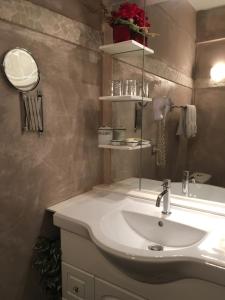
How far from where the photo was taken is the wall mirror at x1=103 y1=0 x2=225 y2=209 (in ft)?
4.39

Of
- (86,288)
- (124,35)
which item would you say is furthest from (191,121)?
(86,288)

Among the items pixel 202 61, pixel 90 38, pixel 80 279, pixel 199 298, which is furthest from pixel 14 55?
pixel 199 298

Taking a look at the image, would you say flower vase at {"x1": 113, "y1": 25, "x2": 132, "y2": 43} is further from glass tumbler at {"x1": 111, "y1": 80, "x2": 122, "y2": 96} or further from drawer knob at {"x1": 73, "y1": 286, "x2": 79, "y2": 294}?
drawer knob at {"x1": 73, "y1": 286, "x2": 79, "y2": 294}

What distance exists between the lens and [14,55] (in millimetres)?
1111

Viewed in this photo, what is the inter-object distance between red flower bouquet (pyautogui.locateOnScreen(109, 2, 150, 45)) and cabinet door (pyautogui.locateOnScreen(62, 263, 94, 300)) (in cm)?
126

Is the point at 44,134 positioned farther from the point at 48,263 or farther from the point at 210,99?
the point at 210,99

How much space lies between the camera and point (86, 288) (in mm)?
1210

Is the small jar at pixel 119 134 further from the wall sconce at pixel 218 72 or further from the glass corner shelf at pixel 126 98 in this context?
the wall sconce at pixel 218 72

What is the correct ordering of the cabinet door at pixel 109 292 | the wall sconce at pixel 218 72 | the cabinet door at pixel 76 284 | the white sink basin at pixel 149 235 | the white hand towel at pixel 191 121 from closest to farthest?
the white sink basin at pixel 149 235
the cabinet door at pixel 109 292
the cabinet door at pixel 76 284
the wall sconce at pixel 218 72
the white hand towel at pixel 191 121

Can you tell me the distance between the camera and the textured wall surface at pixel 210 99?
1308 mm

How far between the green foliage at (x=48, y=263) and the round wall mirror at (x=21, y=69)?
2.63 ft

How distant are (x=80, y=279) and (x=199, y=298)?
0.59 meters

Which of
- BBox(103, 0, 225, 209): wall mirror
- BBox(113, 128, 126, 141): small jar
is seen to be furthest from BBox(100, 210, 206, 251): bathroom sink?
BBox(113, 128, 126, 141): small jar

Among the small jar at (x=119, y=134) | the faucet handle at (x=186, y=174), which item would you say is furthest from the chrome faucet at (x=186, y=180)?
the small jar at (x=119, y=134)
